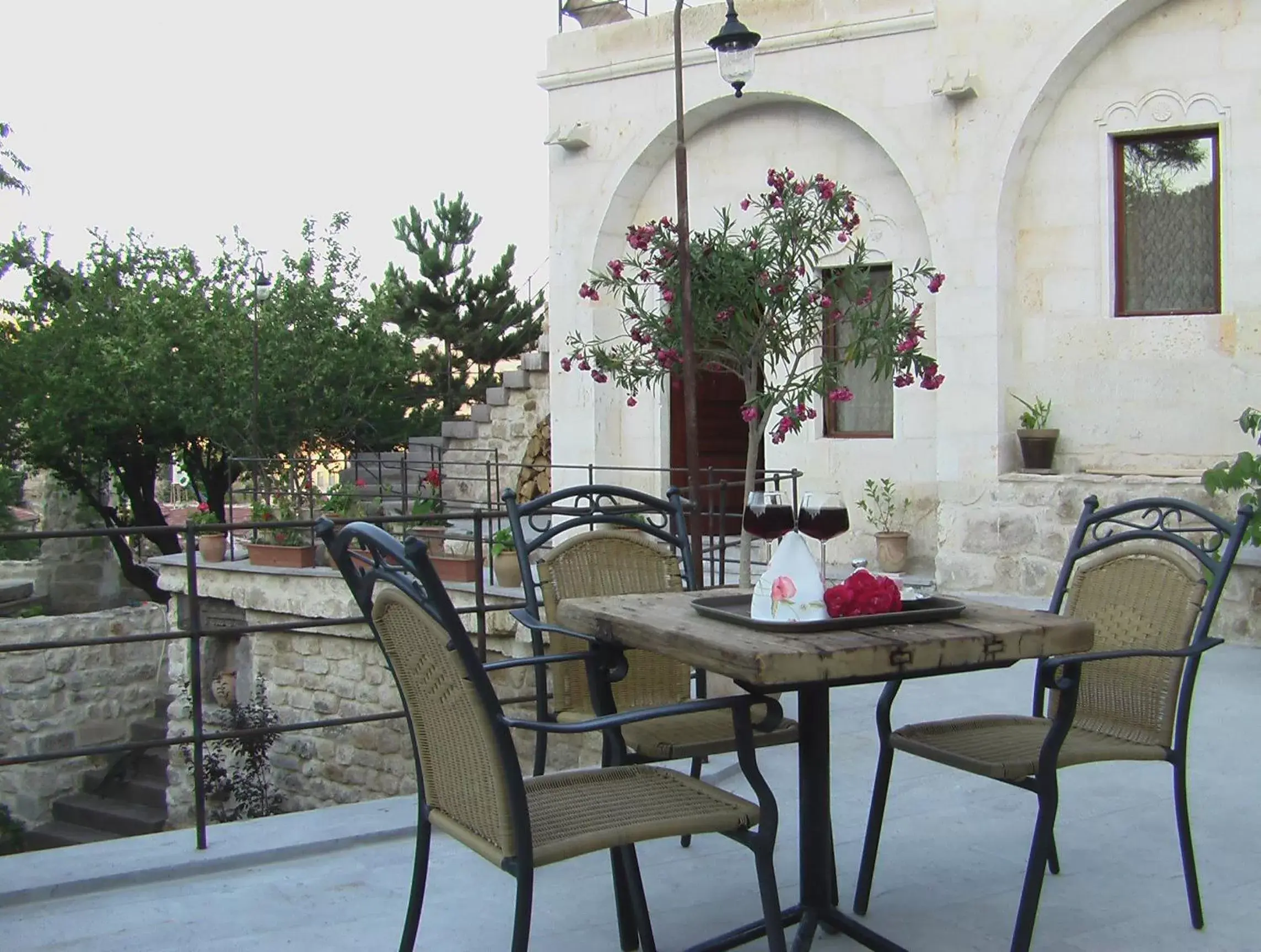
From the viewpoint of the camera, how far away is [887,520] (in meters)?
9.50

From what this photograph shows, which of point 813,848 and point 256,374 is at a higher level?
point 256,374

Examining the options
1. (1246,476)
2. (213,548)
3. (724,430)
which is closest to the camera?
(1246,476)

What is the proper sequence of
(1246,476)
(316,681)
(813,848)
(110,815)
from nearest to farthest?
1. (813,848)
2. (1246,476)
3. (316,681)
4. (110,815)

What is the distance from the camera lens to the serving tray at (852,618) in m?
2.49

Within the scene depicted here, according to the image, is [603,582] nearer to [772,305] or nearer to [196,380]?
[772,305]

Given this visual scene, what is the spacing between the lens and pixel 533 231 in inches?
875

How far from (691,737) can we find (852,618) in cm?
73

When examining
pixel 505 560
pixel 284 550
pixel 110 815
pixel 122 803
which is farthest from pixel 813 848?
pixel 122 803

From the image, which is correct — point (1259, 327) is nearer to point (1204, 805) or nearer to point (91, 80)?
point (1204, 805)

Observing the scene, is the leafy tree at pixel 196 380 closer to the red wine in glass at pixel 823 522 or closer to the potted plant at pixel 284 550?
the potted plant at pixel 284 550

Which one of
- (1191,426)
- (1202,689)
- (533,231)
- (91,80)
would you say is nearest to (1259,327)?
(1191,426)

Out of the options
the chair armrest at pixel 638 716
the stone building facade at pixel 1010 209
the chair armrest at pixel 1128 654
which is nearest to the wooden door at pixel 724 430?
the stone building facade at pixel 1010 209

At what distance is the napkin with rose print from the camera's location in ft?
8.32

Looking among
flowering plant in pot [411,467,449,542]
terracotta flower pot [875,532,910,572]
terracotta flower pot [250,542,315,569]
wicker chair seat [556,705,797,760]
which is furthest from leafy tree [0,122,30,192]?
wicker chair seat [556,705,797,760]
